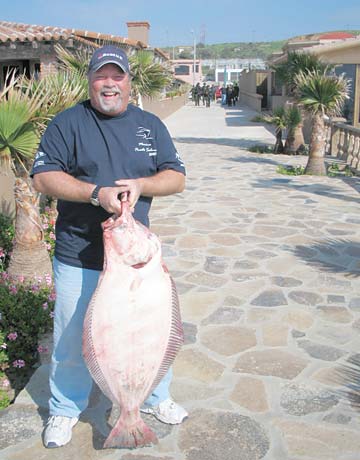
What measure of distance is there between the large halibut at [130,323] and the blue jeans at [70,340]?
34cm

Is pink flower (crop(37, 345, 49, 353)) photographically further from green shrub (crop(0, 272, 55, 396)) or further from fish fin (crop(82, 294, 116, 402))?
fish fin (crop(82, 294, 116, 402))

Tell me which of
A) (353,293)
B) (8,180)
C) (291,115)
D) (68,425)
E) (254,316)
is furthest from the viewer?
(291,115)

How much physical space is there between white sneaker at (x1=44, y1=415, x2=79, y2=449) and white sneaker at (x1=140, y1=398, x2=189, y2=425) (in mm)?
449

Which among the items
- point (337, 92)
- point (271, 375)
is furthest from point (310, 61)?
point (271, 375)

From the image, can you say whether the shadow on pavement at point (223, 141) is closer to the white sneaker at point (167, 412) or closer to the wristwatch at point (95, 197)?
the white sneaker at point (167, 412)

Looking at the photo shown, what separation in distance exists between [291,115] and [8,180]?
969 cm

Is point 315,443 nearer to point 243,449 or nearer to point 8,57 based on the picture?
point 243,449

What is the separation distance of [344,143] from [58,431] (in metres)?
12.9

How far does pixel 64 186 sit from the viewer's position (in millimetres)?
2357

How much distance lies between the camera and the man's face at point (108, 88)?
2.42 m

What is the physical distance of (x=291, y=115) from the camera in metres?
14.7

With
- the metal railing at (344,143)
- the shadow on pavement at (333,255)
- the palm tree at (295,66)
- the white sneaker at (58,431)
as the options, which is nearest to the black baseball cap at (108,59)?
the white sneaker at (58,431)

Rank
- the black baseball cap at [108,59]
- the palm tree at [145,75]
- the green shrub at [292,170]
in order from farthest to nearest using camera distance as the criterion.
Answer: the palm tree at [145,75] → the green shrub at [292,170] → the black baseball cap at [108,59]

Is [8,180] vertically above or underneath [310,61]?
underneath
